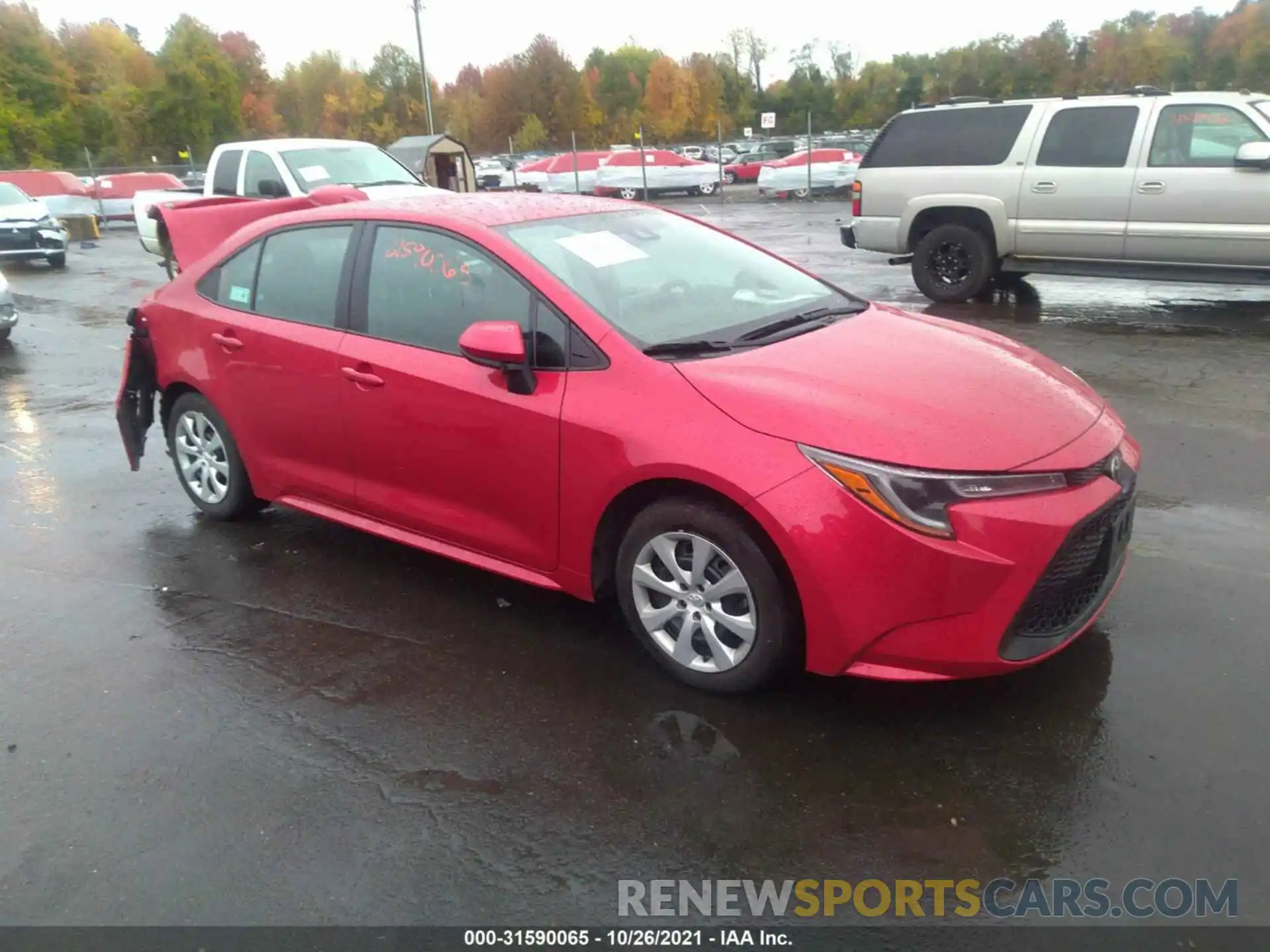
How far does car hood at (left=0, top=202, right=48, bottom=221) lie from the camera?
17.7m

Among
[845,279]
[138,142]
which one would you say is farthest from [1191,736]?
[138,142]

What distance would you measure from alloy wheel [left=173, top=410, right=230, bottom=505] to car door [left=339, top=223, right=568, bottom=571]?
113 cm

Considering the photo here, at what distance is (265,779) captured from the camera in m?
3.26

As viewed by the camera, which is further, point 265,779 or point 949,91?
point 949,91

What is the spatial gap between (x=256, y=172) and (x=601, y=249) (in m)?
10.2

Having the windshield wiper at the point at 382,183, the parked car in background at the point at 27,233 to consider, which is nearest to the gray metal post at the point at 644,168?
the parked car in background at the point at 27,233

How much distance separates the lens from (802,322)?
4113 millimetres

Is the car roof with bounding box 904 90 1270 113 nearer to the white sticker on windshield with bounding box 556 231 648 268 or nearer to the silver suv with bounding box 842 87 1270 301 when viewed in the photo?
the silver suv with bounding box 842 87 1270 301

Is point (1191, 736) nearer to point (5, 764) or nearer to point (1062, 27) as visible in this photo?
point (5, 764)

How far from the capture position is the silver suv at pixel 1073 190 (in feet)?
29.8

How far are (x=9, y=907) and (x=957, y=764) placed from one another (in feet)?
8.86

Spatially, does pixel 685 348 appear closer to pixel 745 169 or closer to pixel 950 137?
pixel 950 137

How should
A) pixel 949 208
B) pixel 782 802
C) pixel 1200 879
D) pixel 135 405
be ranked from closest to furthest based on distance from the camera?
1. pixel 1200 879
2. pixel 782 802
3. pixel 135 405
4. pixel 949 208

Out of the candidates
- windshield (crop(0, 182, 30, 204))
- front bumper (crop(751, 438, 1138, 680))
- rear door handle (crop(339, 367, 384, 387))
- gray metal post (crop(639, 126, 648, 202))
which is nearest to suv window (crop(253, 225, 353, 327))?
rear door handle (crop(339, 367, 384, 387))
